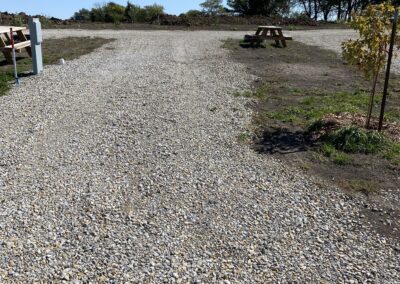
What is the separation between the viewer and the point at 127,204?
4777mm

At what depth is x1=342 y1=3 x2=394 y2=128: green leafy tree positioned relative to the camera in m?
6.60

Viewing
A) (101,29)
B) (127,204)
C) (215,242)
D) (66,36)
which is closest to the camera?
(215,242)

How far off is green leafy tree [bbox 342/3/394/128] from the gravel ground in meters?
2.13

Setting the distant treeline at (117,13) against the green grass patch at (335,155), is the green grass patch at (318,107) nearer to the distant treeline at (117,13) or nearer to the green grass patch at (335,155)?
the green grass patch at (335,155)

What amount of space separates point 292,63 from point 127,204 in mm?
10543

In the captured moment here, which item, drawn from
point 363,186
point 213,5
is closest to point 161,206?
point 363,186

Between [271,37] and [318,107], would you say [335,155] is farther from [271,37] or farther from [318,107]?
[271,37]

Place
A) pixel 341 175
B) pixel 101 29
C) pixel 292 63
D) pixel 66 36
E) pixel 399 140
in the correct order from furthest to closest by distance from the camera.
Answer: pixel 101 29 → pixel 66 36 → pixel 292 63 → pixel 399 140 → pixel 341 175

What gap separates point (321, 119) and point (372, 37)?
60.3 inches

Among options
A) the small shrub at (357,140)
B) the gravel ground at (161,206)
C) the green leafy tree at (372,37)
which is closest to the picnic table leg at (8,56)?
the gravel ground at (161,206)

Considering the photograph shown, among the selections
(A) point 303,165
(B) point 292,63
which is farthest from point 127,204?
(B) point 292,63

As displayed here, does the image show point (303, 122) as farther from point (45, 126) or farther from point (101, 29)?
point (101, 29)

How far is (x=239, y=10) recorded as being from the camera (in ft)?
154

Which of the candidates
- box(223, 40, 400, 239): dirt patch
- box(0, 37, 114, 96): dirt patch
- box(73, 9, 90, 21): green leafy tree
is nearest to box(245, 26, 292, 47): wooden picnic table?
→ box(223, 40, 400, 239): dirt patch
